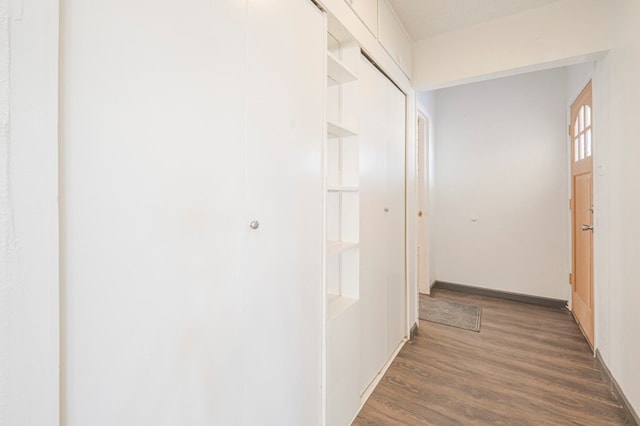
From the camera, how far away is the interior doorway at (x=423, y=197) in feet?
11.9

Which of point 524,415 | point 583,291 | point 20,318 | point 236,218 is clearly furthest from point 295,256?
point 583,291

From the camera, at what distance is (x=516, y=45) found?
7.29 feet

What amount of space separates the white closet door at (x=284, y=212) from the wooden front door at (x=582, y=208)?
2.37 meters

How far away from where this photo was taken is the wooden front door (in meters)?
2.48

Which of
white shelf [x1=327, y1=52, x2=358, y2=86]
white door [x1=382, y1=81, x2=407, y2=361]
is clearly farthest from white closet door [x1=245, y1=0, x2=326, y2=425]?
white door [x1=382, y1=81, x2=407, y2=361]

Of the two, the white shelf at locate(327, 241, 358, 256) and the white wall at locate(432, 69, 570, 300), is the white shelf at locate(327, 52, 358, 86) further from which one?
the white wall at locate(432, 69, 570, 300)

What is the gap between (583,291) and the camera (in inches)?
108

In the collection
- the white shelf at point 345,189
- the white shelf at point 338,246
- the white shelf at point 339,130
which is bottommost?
the white shelf at point 338,246

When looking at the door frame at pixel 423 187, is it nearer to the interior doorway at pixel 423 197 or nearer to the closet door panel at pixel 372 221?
the interior doorway at pixel 423 197

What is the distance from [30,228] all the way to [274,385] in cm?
94

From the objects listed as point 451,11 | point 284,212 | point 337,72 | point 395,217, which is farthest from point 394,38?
point 284,212

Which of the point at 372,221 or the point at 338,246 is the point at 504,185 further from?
the point at 338,246

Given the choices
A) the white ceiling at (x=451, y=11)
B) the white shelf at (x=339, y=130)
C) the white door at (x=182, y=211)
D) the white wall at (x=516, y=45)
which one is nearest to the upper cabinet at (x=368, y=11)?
the white ceiling at (x=451, y=11)

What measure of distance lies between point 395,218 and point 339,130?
99 centimetres
